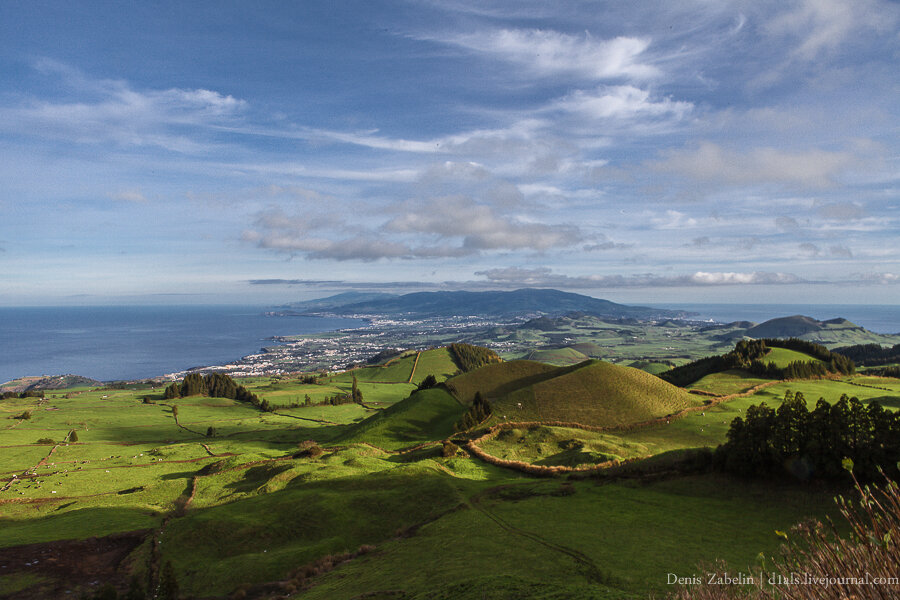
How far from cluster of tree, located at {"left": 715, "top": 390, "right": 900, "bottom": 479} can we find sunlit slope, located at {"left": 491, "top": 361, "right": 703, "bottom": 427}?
120 feet

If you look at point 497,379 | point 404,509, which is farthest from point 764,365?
point 404,509

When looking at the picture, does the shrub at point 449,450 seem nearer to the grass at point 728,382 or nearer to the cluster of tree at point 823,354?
the grass at point 728,382

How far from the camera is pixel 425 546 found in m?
26.9

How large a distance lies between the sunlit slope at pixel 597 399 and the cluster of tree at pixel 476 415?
7.11 ft

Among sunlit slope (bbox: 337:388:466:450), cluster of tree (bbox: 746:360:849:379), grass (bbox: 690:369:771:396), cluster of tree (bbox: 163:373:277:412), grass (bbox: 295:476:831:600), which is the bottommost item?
cluster of tree (bbox: 163:373:277:412)

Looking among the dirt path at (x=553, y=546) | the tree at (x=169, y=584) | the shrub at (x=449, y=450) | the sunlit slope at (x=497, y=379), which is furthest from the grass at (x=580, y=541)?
the sunlit slope at (x=497, y=379)

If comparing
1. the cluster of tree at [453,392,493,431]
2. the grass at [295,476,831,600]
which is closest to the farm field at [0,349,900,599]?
the grass at [295,476,831,600]

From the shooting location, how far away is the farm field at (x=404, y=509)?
22734 millimetres

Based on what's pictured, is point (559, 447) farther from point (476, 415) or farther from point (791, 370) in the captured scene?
point (791, 370)

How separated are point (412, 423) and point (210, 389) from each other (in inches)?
4114

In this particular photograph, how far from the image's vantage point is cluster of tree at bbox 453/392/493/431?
233 ft

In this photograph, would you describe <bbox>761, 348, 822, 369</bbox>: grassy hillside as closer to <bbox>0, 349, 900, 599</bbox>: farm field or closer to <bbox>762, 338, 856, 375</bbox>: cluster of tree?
<bbox>762, 338, 856, 375</bbox>: cluster of tree

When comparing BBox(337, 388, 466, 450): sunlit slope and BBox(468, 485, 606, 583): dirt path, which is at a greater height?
BBox(468, 485, 606, 583): dirt path

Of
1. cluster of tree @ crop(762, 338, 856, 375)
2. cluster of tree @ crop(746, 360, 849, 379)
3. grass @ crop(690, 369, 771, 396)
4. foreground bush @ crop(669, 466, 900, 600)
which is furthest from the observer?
cluster of tree @ crop(762, 338, 856, 375)
